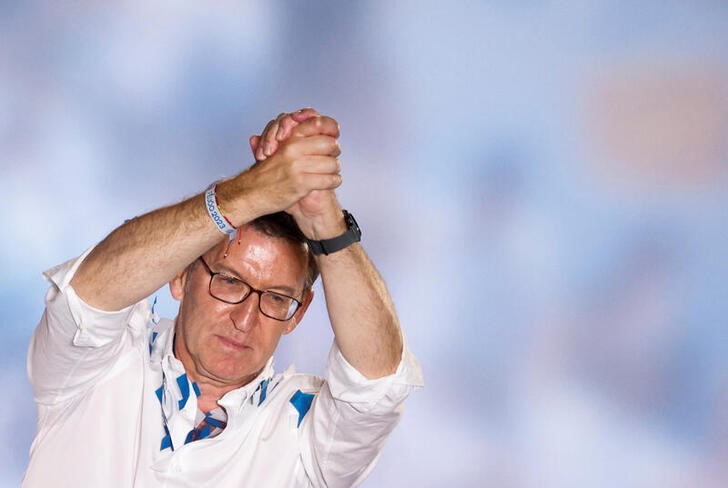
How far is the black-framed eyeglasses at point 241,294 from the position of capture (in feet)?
7.88

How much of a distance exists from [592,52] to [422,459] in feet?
5.46

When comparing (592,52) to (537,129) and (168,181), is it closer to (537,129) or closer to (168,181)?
(537,129)

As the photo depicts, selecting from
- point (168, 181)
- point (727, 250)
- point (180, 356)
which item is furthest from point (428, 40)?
point (180, 356)

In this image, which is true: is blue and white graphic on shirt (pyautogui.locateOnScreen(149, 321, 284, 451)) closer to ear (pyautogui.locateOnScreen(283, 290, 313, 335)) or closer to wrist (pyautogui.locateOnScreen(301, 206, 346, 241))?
ear (pyautogui.locateOnScreen(283, 290, 313, 335))

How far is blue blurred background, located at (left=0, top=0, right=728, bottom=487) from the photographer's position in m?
3.75

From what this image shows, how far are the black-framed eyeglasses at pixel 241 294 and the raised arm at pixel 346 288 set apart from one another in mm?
A: 318

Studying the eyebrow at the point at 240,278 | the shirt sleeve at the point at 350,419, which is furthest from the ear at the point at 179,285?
the shirt sleeve at the point at 350,419

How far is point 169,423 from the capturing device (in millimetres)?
2359

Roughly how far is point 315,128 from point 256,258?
45 cm

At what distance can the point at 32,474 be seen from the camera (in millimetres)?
2312

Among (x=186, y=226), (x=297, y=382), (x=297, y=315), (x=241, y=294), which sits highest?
(x=186, y=226)

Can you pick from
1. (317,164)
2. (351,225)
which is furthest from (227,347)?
(317,164)

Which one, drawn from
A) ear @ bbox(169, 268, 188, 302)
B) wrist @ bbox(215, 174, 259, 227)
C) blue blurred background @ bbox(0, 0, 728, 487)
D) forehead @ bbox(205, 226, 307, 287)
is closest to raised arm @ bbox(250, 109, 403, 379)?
wrist @ bbox(215, 174, 259, 227)

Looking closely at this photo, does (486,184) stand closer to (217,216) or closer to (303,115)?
(303,115)
